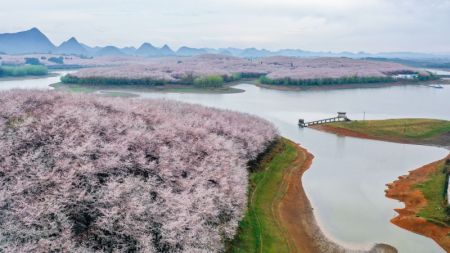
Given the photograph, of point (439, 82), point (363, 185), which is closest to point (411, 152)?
point (363, 185)

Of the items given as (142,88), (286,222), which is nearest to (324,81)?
(142,88)

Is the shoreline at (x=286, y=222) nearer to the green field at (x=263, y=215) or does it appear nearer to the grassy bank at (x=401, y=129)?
the green field at (x=263, y=215)

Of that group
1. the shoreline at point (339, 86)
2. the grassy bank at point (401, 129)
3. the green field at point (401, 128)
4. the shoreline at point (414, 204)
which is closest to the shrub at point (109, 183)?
the shoreline at point (414, 204)

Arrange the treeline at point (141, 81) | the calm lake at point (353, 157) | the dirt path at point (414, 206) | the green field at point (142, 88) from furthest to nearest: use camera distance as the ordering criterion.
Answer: the treeline at point (141, 81) < the green field at point (142, 88) < the calm lake at point (353, 157) < the dirt path at point (414, 206)

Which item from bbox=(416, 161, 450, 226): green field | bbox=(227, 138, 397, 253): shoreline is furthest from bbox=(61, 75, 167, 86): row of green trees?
bbox=(416, 161, 450, 226): green field

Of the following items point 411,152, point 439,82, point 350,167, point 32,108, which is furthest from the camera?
point 439,82

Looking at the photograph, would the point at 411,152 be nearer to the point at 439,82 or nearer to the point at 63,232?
the point at 63,232
